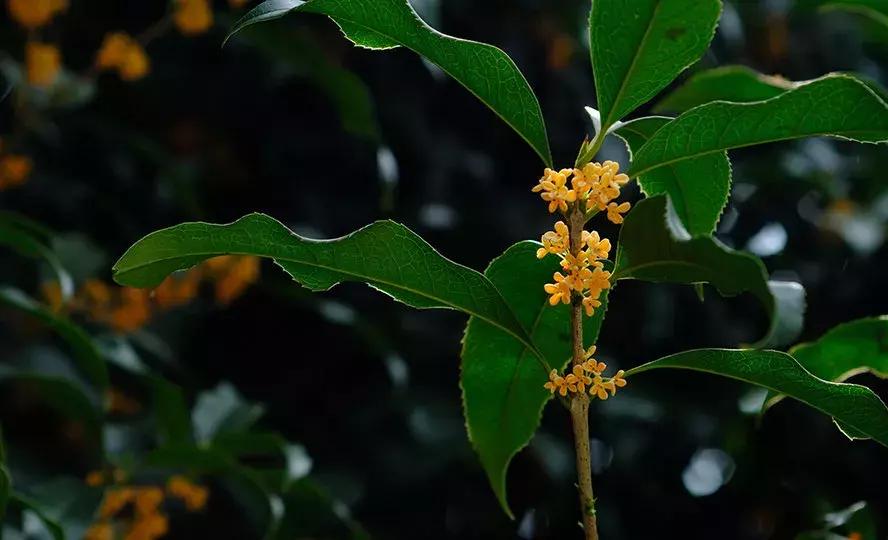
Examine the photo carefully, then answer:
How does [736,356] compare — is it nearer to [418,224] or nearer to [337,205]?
[418,224]

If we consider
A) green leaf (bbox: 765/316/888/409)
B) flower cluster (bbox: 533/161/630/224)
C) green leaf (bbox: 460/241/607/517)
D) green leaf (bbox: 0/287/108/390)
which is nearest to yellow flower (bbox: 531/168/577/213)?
flower cluster (bbox: 533/161/630/224)

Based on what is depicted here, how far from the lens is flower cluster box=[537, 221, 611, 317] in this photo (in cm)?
45

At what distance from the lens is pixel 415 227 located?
1.57 m

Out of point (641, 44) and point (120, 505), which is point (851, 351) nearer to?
point (641, 44)

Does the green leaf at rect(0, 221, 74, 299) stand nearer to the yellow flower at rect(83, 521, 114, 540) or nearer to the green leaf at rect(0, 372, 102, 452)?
the green leaf at rect(0, 372, 102, 452)

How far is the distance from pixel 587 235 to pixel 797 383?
0.14 m

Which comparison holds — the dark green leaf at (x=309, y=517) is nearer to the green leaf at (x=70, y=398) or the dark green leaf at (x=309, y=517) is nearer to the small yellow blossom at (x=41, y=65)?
the green leaf at (x=70, y=398)

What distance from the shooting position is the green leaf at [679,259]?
374mm

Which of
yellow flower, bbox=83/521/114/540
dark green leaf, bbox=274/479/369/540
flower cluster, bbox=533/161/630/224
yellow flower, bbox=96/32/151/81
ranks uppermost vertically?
flower cluster, bbox=533/161/630/224

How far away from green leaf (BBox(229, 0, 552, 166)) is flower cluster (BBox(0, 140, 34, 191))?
95cm

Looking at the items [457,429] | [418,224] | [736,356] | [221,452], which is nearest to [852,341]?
[736,356]

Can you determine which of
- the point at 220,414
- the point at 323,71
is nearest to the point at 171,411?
the point at 220,414

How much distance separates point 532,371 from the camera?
57 cm

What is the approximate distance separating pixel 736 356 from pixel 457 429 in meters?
0.96
